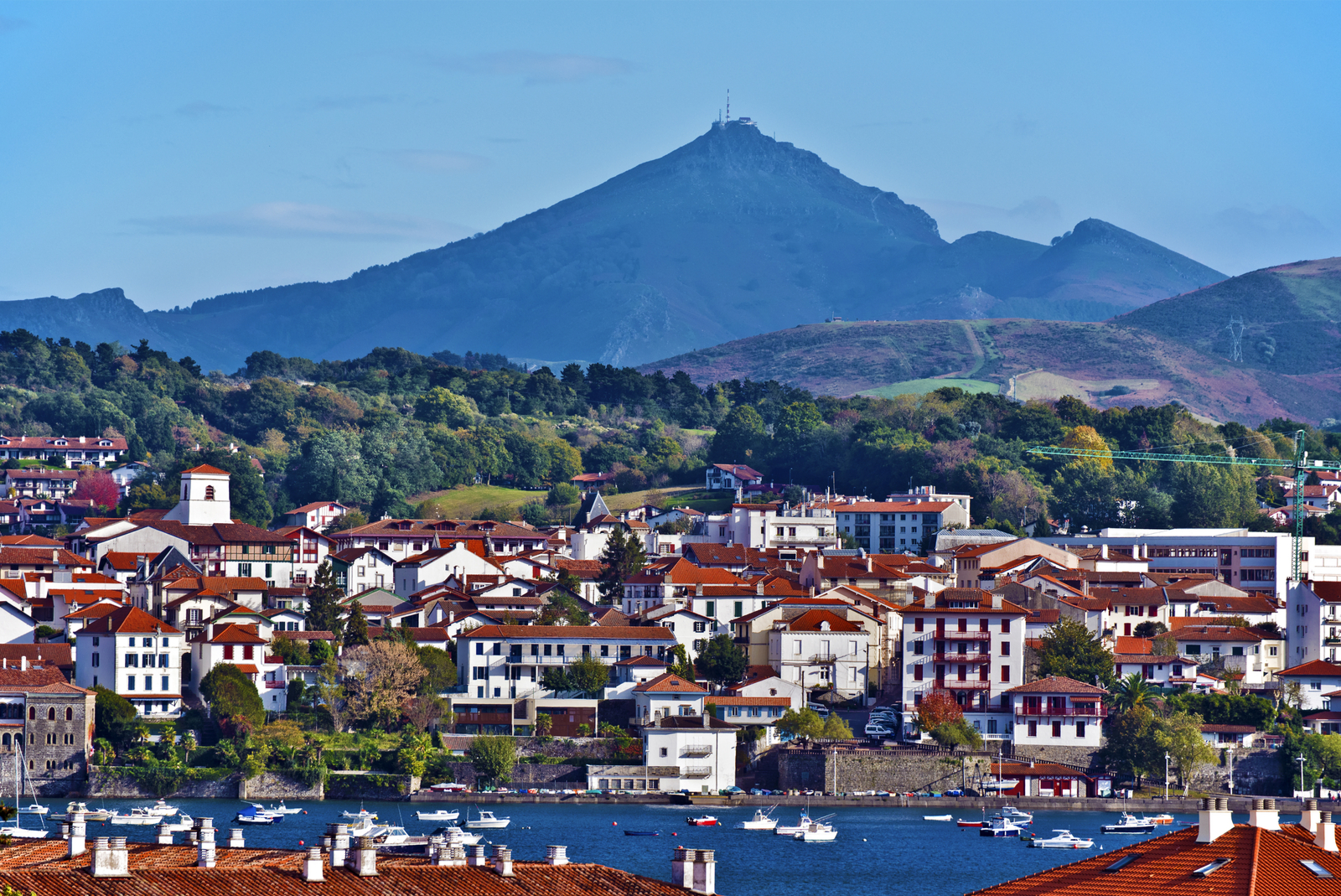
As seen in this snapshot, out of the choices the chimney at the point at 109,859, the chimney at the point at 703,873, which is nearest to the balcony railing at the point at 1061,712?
the chimney at the point at 703,873

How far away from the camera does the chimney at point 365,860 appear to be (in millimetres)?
19281

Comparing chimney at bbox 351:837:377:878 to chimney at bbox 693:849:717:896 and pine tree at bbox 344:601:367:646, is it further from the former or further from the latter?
pine tree at bbox 344:601:367:646

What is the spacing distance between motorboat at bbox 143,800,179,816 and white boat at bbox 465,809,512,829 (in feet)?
21.7

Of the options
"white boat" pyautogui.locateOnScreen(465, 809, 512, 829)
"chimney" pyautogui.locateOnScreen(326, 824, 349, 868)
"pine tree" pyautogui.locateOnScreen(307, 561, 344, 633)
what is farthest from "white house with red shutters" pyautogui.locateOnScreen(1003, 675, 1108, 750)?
"chimney" pyautogui.locateOnScreen(326, 824, 349, 868)

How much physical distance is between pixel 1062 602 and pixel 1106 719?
9.32m

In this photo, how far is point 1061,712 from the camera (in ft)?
206

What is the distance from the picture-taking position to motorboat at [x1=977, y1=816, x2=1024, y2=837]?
53656mm

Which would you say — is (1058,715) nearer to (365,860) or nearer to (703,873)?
(703,873)

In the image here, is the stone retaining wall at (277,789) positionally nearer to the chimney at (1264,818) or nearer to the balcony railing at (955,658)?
the balcony railing at (955,658)

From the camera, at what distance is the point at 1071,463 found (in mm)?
116125

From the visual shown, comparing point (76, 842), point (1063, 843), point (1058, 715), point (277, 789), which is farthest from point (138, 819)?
point (76, 842)

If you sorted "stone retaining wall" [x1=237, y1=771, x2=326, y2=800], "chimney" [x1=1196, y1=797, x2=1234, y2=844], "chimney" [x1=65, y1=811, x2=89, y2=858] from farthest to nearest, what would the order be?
"stone retaining wall" [x1=237, y1=771, x2=326, y2=800] → "chimney" [x1=65, y1=811, x2=89, y2=858] → "chimney" [x1=1196, y1=797, x2=1234, y2=844]

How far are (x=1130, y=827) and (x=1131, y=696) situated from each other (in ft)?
36.1

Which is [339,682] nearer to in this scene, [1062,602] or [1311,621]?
[1062,602]
